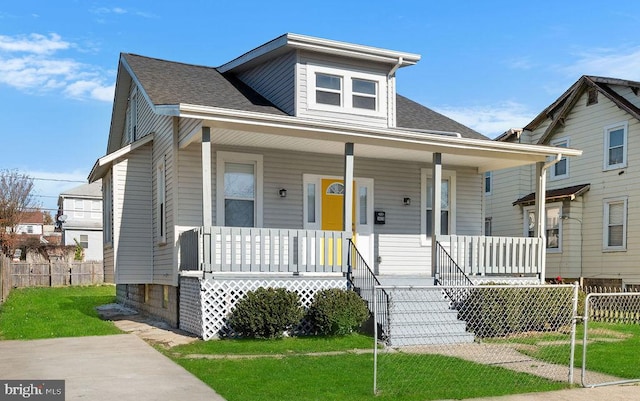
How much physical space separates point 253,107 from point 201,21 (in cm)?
210

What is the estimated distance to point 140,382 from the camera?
7.10 m

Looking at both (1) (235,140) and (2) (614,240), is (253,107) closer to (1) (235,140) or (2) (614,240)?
(1) (235,140)

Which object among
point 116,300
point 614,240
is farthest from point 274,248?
point 614,240

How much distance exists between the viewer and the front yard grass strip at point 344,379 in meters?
6.65

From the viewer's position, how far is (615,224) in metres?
19.8

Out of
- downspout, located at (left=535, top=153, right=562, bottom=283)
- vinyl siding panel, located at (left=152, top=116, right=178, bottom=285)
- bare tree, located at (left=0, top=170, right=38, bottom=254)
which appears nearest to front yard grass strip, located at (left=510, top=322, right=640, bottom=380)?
downspout, located at (left=535, top=153, right=562, bottom=283)

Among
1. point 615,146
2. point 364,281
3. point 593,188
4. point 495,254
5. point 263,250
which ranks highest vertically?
point 615,146

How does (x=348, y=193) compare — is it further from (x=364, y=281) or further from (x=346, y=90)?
(x=346, y=90)

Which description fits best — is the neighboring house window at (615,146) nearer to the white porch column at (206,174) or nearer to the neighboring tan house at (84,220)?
the white porch column at (206,174)

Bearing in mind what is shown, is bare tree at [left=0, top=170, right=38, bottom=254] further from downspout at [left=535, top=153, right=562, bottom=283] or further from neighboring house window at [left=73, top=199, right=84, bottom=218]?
downspout at [left=535, top=153, right=562, bottom=283]

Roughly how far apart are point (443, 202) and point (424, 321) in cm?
504

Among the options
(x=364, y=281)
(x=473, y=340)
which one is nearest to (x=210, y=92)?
(x=364, y=281)

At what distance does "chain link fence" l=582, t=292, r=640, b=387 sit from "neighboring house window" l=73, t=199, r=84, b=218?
39320 mm

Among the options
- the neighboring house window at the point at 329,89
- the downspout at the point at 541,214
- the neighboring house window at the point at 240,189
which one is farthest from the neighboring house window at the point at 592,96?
the neighboring house window at the point at 240,189
